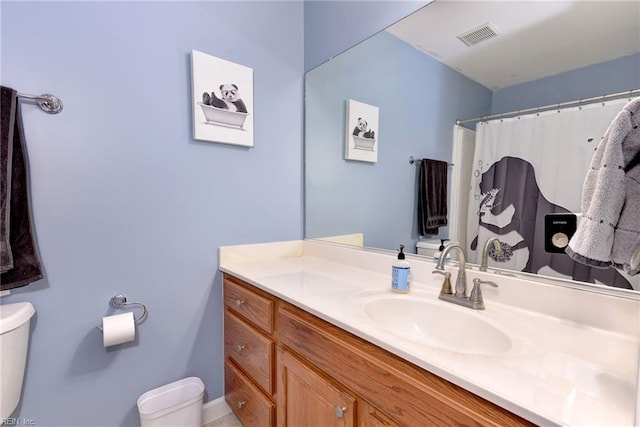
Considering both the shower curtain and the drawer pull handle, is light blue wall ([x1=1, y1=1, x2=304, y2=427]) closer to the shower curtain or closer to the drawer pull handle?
the drawer pull handle

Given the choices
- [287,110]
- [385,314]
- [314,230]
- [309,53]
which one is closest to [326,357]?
[385,314]

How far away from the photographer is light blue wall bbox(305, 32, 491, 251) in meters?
1.22

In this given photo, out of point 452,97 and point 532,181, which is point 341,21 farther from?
point 532,181

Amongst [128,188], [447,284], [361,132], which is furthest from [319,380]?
[361,132]

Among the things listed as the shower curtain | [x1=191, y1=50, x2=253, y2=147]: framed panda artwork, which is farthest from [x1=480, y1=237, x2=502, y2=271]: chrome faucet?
[x1=191, y1=50, x2=253, y2=147]: framed panda artwork

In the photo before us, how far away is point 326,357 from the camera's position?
34.2 inches

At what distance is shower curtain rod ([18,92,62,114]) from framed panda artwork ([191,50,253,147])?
0.49 metres

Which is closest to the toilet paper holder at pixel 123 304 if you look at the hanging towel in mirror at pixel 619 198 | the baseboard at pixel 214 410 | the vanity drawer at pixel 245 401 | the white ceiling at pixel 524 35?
the vanity drawer at pixel 245 401

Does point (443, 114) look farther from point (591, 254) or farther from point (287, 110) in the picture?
point (287, 110)

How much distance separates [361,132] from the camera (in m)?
1.58

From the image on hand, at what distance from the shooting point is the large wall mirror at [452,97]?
0.84 metres

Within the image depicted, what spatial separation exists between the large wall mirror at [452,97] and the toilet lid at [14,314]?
1.30 metres

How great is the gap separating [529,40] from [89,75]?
1.67 m

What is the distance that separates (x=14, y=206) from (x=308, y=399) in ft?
4.05
